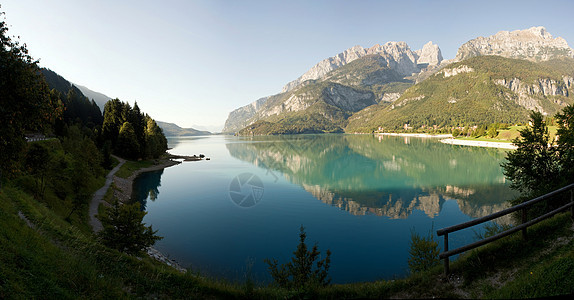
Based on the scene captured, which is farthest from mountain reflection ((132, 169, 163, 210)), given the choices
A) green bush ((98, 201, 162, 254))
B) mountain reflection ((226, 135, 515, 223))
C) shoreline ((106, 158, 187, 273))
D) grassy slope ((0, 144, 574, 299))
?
grassy slope ((0, 144, 574, 299))

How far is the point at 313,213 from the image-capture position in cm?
3328

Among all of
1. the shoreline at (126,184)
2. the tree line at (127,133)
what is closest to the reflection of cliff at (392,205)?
the shoreline at (126,184)

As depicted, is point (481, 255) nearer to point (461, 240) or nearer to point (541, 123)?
point (461, 240)

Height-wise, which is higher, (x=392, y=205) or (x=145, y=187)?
(x=145, y=187)

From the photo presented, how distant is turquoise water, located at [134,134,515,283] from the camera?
69.8 ft

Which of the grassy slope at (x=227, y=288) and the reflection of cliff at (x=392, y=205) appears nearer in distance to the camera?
the grassy slope at (x=227, y=288)

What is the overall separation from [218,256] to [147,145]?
65527 mm

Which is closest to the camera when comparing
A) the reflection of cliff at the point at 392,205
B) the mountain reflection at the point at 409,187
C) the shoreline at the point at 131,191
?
the shoreline at the point at 131,191

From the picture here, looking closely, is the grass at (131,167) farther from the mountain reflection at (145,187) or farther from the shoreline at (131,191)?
the mountain reflection at (145,187)

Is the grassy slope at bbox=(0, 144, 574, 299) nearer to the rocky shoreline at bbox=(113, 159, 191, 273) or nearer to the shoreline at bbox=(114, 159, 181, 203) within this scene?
the rocky shoreline at bbox=(113, 159, 191, 273)

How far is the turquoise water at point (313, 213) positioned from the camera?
2127 centimetres

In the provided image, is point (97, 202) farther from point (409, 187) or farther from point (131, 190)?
point (409, 187)

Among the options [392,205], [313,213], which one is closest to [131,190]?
[313,213]

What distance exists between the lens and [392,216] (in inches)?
1261
